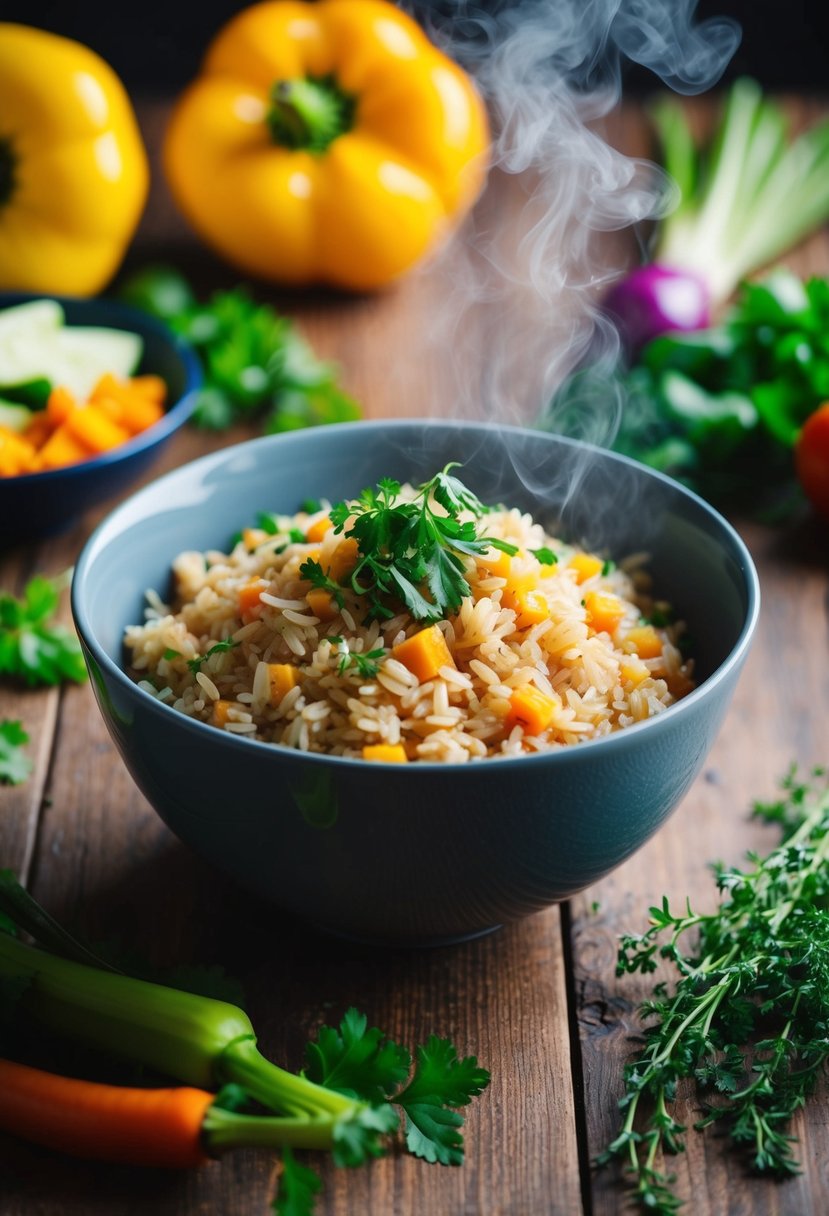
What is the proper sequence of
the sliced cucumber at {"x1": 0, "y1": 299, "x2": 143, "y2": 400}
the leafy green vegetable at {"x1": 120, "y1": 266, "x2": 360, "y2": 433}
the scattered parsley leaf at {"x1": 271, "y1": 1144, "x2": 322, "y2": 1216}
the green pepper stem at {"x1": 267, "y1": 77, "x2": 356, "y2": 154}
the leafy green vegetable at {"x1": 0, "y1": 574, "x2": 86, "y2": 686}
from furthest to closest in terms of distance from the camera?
the green pepper stem at {"x1": 267, "y1": 77, "x2": 356, "y2": 154} < the leafy green vegetable at {"x1": 120, "y1": 266, "x2": 360, "y2": 433} < the sliced cucumber at {"x1": 0, "y1": 299, "x2": 143, "y2": 400} < the leafy green vegetable at {"x1": 0, "y1": 574, "x2": 86, "y2": 686} < the scattered parsley leaf at {"x1": 271, "y1": 1144, "x2": 322, "y2": 1216}

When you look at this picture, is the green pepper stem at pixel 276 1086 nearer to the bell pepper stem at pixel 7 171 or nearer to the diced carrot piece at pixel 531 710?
the diced carrot piece at pixel 531 710

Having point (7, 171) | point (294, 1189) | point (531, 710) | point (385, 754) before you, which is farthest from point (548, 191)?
point (294, 1189)

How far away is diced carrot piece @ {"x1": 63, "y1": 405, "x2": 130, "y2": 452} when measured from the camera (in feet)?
10.6

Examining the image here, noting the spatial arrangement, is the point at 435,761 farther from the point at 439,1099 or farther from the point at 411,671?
the point at 439,1099

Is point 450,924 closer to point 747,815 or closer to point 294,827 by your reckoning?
point 294,827

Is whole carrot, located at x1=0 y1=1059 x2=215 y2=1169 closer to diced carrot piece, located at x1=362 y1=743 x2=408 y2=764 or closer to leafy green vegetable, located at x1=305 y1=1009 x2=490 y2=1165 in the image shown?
leafy green vegetable, located at x1=305 y1=1009 x2=490 y2=1165

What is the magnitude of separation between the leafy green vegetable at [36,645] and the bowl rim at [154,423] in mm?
301

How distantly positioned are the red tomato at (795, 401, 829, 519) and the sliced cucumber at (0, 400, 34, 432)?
1.96 m

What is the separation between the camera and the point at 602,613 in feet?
7.13

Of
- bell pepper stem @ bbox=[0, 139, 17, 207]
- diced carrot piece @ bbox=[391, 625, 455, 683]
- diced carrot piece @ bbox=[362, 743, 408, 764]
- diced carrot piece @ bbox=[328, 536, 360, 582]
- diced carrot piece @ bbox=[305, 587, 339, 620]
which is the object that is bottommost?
bell pepper stem @ bbox=[0, 139, 17, 207]

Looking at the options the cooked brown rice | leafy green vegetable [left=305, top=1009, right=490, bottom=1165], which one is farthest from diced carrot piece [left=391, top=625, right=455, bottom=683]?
leafy green vegetable [left=305, top=1009, right=490, bottom=1165]

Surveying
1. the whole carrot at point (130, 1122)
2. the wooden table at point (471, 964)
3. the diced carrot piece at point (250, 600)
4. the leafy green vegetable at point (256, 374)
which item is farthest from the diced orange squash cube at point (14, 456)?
the whole carrot at point (130, 1122)

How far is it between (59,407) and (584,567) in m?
1.59

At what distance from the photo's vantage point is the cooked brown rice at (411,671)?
6.28 feet
